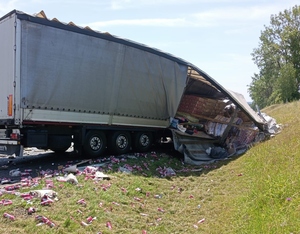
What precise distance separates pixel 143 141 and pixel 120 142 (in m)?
1.17

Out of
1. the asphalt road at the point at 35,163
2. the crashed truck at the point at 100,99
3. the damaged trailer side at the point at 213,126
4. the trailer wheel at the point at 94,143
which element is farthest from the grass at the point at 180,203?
the damaged trailer side at the point at 213,126

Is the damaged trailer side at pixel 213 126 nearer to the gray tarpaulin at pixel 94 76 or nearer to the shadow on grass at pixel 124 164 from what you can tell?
the shadow on grass at pixel 124 164

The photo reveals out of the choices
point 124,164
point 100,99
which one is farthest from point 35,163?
point 124,164

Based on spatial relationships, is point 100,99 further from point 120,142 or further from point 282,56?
point 282,56

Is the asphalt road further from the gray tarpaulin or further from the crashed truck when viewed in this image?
the gray tarpaulin

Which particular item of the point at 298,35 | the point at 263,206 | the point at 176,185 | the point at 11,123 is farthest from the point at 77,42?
the point at 298,35

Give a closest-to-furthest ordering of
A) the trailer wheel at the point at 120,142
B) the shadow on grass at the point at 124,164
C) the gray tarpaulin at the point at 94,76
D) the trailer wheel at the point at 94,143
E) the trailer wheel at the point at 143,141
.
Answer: the gray tarpaulin at the point at 94,76 → the shadow on grass at the point at 124,164 → the trailer wheel at the point at 94,143 → the trailer wheel at the point at 120,142 → the trailer wheel at the point at 143,141

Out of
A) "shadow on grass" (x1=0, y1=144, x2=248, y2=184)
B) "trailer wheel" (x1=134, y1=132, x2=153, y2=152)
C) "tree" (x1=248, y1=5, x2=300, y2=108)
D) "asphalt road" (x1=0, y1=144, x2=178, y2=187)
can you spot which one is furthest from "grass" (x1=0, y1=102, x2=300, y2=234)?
"tree" (x1=248, y1=5, x2=300, y2=108)

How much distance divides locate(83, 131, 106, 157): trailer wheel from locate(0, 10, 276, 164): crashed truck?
0.03 m

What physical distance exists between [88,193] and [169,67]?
274 inches

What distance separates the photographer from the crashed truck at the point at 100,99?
25.8 feet

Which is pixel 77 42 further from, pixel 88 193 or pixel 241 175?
→ pixel 241 175

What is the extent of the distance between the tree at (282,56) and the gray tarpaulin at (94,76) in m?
41.9

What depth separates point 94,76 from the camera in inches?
365
